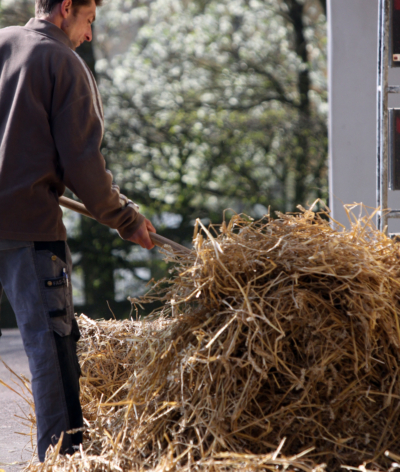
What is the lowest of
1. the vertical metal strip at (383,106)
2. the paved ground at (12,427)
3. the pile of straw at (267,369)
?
the paved ground at (12,427)

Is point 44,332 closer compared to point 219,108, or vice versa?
point 44,332

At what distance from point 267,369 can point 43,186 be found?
39.0 inches

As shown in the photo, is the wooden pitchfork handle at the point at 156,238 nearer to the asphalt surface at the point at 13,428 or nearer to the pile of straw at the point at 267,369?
the pile of straw at the point at 267,369

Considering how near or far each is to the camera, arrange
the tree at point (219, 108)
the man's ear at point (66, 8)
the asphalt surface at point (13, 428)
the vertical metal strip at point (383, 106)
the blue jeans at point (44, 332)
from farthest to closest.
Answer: the tree at point (219, 108)
the vertical metal strip at point (383, 106)
the asphalt surface at point (13, 428)
the man's ear at point (66, 8)
the blue jeans at point (44, 332)

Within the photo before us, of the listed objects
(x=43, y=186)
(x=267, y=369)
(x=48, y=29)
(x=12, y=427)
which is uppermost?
(x=48, y=29)

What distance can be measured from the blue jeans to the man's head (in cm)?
82

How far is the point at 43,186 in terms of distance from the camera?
1.84 meters

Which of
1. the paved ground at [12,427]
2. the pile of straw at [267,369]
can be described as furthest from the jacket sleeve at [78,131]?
the paved ground at [12,427]

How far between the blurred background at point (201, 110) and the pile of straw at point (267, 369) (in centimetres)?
289

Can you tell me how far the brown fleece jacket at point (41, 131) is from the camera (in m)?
1.78

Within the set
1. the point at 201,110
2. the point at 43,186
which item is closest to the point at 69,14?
the point at 43,186

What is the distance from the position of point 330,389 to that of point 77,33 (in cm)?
156

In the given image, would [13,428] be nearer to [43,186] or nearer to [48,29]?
[43,186]

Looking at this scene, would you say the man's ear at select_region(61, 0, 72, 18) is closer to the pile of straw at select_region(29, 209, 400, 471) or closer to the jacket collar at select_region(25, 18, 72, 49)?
the jacket collar at select_region(25, 18, 72, 49)
